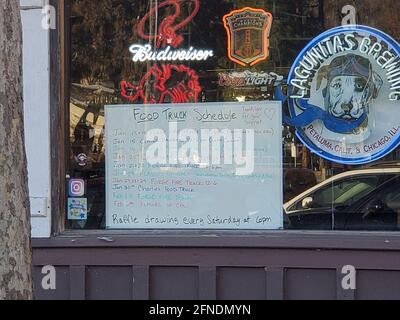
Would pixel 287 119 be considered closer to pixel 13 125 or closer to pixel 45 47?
pixel 45 47

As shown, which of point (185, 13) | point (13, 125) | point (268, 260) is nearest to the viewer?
point (13, 125)

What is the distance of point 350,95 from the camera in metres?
4.86

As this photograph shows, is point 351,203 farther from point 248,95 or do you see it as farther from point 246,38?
point 246,38

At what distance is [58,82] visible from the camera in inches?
191

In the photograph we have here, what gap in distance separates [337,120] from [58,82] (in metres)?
2.20

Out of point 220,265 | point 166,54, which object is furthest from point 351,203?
point 166,54

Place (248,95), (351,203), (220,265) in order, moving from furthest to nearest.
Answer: (248,95)
(351,203)
(220,265)

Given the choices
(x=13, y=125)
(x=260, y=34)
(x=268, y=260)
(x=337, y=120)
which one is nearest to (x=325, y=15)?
(x=260, y=34)

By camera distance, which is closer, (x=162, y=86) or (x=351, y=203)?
(x=351, y=203)

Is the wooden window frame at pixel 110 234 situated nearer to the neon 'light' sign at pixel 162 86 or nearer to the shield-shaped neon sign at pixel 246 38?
the neon 'light' sign at pixel 162 86

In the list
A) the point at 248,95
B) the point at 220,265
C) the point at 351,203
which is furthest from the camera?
the point at 248,95

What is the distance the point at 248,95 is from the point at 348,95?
0.78 meters

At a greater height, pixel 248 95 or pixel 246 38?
pixel 246 38

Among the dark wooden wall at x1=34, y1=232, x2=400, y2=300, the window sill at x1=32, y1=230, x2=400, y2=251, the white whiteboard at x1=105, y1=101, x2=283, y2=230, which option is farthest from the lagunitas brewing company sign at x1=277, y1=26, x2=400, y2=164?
the dark wooden wall at x1=34, y1=232, x2=400, y2=300
